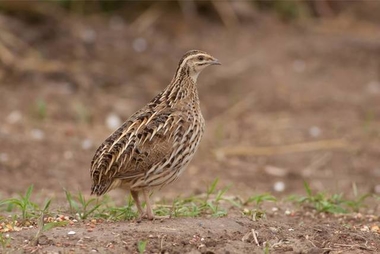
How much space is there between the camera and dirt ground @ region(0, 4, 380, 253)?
671cm

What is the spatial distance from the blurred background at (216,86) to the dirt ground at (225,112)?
0.03 meters

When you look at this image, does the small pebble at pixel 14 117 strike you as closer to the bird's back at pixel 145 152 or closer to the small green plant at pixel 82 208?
the small green plant at pixel 82 208

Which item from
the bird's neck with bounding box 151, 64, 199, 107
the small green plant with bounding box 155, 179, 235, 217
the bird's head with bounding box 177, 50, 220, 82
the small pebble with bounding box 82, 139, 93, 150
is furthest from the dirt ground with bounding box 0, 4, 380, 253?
the bird's head with bounding box 177, 50, 220, 82

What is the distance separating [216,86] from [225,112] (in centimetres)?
100

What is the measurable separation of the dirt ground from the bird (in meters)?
0.33

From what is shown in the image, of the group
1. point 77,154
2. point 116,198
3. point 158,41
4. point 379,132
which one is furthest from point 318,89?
point 116,198

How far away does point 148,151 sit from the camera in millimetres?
6715

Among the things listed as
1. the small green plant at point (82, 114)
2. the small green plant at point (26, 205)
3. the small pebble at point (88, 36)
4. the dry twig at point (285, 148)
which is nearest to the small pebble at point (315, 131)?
the dry twig at point (285, 148)

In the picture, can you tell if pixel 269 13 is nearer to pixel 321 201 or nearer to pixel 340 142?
pixel 340 142

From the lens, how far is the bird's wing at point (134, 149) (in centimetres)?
664

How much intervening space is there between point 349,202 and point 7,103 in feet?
19.5

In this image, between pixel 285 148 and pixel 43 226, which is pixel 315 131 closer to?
pixel 285 148

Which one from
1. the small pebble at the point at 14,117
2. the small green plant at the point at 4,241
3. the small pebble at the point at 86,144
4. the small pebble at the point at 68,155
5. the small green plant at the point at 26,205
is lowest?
the small green plant at the point at 4,241

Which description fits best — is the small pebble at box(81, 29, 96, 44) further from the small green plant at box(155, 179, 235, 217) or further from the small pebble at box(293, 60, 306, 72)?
the small green plant at box(155, 179, 235, 217)
